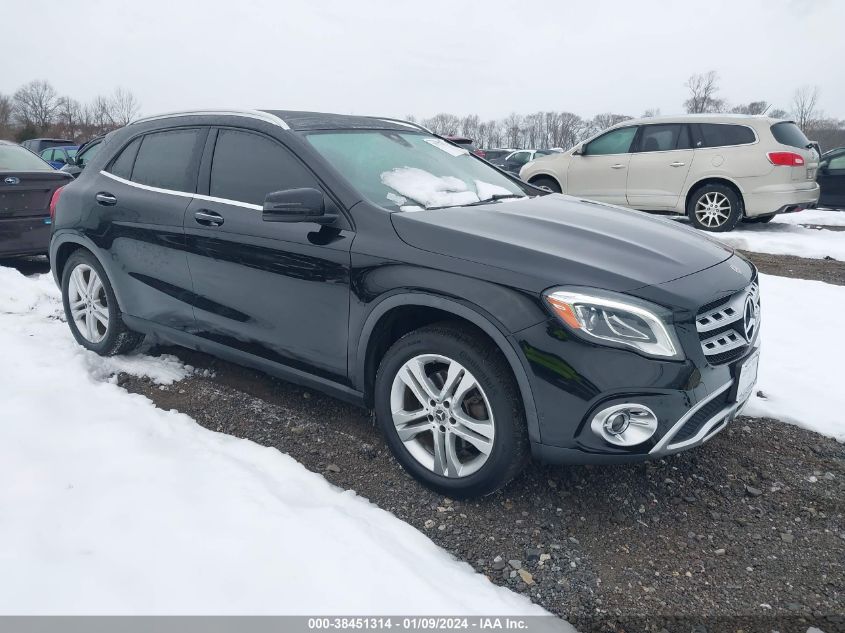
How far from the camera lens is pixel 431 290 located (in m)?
2.62

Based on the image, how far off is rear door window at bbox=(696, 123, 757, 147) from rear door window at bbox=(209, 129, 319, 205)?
792cm

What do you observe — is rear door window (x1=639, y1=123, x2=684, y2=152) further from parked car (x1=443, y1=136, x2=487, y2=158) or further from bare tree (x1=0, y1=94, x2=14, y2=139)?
bare tree (x1=0, y1=94, x2=14, y2=139)

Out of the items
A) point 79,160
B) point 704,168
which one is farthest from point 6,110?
point 704,168

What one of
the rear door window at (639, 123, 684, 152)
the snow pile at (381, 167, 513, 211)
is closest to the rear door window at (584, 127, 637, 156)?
the rear door window at (639, 123, 684, 152)

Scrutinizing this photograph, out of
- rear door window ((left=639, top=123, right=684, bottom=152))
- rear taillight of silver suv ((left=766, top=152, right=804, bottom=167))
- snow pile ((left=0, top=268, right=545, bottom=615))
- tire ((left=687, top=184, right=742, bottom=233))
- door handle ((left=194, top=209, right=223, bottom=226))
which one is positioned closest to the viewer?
snow pile ((left=0, top=268, right=545, bottom=615))

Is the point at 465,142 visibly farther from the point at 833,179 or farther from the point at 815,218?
the point at 833,179

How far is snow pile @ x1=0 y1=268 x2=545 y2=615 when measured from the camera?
2139mm

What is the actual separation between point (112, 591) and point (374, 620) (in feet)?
2.90

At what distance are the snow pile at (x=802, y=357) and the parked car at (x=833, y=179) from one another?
23.2 feet

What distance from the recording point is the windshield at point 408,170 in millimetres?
3094

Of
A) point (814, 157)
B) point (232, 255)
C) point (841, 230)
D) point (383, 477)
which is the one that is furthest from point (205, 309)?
point (841, 230)

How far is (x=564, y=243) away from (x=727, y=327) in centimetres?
74

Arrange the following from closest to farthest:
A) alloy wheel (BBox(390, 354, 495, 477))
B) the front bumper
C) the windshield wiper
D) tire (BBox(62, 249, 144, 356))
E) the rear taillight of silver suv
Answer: the front bumper → alloy wheel (BBox(390, 354, 495, 477)) → the windshield wiper → tire (BBox(62, 249, 144, 356)) → the rear taillight of silver suv

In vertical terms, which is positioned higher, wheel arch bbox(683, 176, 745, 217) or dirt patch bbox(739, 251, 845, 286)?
wheel arch bbox(683, 176, 745, 217)
